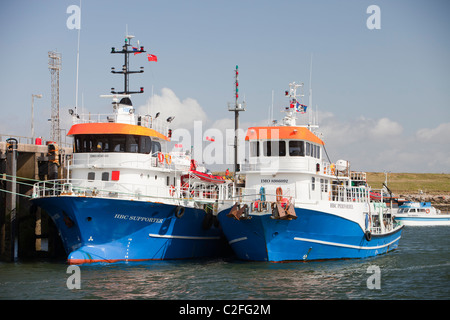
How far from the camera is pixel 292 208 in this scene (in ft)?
71.1

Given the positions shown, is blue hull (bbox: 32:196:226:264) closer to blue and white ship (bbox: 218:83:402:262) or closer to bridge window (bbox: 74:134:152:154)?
blue and white ship (bbox: 218:83:402:262)

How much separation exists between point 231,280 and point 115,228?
20.3 feet

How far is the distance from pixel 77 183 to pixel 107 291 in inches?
319

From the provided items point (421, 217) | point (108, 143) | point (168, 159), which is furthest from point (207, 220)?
point (421, 217)

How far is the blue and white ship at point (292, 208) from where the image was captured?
22.4 metres

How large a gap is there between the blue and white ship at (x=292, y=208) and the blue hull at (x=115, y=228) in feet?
Result: 8.75

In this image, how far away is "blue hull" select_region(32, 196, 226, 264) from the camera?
73.2 feet

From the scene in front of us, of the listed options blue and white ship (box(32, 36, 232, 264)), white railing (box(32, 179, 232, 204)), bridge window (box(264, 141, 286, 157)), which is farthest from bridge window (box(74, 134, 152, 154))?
bridge window (box(264, 141, 286, 157))

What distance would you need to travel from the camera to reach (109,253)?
22938 mm

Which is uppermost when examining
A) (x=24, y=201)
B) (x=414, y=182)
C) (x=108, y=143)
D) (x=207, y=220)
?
(x=414, y=182)
